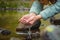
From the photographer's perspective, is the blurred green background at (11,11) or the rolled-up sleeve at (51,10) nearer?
the rolled-up sleeve at (51,10)

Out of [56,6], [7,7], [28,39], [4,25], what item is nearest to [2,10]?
[7,7]

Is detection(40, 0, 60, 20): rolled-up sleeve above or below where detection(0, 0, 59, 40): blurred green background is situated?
above

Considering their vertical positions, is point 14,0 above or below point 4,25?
above

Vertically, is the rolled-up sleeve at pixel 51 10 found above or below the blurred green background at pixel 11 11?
above

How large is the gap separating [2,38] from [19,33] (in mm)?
226

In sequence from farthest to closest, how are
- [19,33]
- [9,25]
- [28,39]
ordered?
[9,25], [19,33], [28,39]

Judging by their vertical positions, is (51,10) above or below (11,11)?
above

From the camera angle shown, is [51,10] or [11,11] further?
[11,11]

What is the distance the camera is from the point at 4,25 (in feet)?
10.1

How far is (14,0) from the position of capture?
4.21 metres

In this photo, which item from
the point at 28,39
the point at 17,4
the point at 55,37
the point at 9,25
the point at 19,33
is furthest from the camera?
the point at 17,4

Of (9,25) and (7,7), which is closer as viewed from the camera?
(9,25)

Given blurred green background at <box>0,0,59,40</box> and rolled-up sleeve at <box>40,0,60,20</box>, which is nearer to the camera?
rolled-up sleeve at <box>40,0,60,20</box>

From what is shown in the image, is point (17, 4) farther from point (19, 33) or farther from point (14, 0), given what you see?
point (19, 33)
